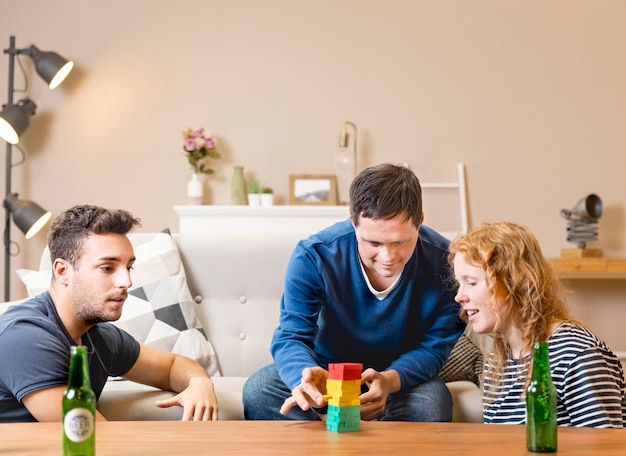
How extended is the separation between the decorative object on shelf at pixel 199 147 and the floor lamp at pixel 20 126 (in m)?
0.82

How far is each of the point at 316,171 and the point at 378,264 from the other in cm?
273

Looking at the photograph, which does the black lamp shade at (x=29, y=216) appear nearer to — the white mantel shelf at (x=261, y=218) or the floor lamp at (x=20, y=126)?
the floor lamp at (x=20, y=126)

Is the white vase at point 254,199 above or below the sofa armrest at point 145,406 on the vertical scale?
above

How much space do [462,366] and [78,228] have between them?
124 cm

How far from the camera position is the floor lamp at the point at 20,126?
4430 millimetres

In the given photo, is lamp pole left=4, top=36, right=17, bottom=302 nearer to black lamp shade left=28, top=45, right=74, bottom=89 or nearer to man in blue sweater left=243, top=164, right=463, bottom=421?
black lamp shade left=28, top=45, right=74, bottom=89

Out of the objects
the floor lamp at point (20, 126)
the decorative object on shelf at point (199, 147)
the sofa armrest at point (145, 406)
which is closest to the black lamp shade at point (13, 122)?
the floor lamp at point (20, 126)

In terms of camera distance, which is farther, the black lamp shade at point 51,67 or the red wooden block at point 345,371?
the black lamp shade at point 51,67

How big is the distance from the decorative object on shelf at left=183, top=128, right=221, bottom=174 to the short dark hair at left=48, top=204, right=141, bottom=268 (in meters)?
2.63

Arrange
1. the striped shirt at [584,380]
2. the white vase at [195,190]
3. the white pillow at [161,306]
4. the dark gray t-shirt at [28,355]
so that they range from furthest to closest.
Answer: the white vase at [195,190], the white pillow at [161,306], the dark gray t-shirt at [28,355], the striped shirt at [584,380]

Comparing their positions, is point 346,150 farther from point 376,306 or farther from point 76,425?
point 76,425

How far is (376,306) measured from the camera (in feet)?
7.13

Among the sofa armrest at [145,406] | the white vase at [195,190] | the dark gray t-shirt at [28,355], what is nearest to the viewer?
the dark gray t-shirt at [28,355]

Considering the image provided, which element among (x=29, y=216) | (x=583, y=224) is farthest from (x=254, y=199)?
(x=583, y=224)
